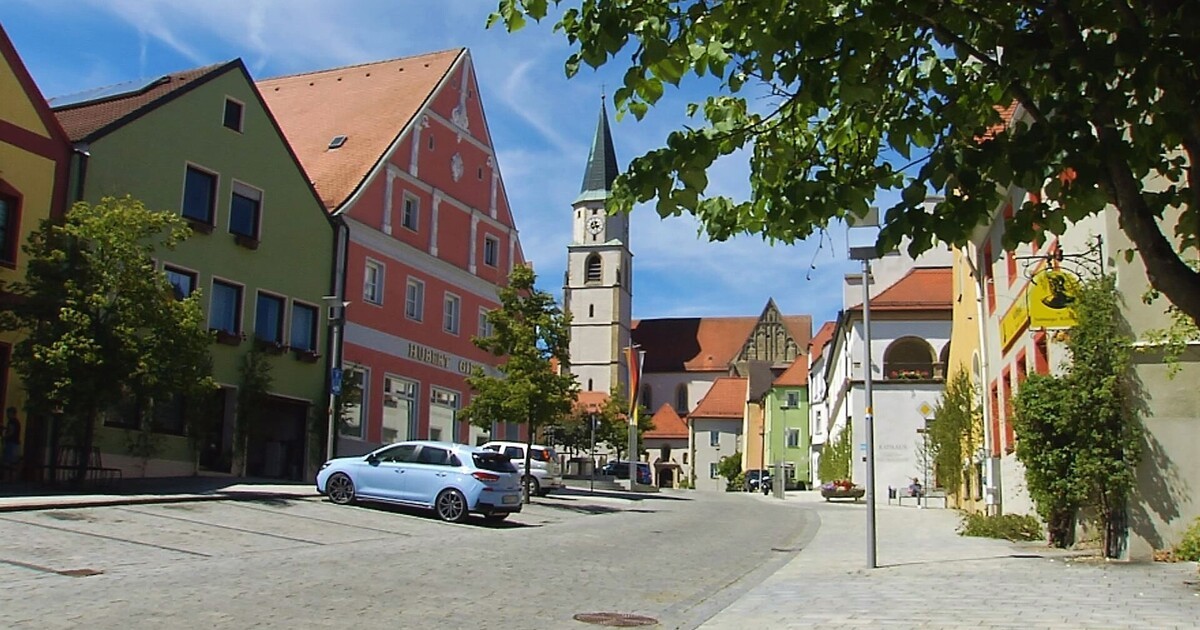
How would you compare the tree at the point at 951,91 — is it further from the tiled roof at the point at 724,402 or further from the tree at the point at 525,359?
the tiled roof at the point at 724,402

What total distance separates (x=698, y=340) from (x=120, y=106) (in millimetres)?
105590

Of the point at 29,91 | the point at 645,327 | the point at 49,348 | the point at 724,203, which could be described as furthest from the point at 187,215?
the point at 645,327

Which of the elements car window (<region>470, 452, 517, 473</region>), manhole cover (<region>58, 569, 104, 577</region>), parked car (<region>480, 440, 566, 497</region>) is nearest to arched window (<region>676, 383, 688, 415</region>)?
parked car (<region>480, 440, 566, 497</region>)

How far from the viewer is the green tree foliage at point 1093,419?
16.4 meters

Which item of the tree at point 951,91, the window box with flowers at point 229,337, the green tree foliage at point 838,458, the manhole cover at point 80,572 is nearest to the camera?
the tree at point 951,91

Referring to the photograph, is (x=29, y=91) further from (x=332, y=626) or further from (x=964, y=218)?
(x=964, y=218)

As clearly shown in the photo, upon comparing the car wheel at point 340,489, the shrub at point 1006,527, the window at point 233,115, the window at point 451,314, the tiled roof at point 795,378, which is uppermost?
the window at point 233,115

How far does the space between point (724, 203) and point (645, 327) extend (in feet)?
419

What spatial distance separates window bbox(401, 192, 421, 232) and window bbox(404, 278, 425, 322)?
6.18 ft

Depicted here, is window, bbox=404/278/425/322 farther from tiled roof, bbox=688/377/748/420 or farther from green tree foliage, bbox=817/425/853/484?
tiled roof, bbox=688/377/748/420

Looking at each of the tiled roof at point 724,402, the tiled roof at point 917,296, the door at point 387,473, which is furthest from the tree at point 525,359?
the tiled roof at point 724,402

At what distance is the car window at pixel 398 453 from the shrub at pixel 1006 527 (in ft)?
37.6

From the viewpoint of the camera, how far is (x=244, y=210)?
31156mm

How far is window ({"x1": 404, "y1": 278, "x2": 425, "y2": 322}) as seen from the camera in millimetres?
38625
